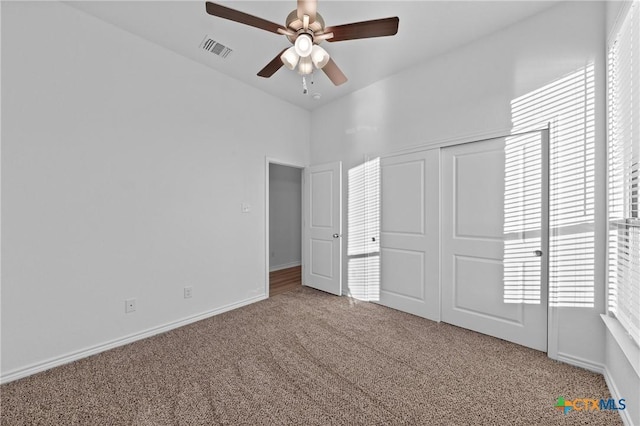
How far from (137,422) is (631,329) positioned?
2.98 m

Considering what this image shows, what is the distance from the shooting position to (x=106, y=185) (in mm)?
2340

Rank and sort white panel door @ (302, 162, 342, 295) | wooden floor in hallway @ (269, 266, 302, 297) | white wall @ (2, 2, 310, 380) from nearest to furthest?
white wall @ (2, 2, 310, 380) < white panel door @ (302, 162, 342, 295) < wooden floor in hallway @ (269, 266, 302, 297)

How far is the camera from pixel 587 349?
204 cm

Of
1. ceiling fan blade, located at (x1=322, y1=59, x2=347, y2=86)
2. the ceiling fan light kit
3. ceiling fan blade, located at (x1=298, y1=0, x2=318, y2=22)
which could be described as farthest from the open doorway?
ceiling fan blade, located at (x1=298, y1=0, x2=318, y2=22)

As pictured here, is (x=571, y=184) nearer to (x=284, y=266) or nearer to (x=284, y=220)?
(x=284, y=220)

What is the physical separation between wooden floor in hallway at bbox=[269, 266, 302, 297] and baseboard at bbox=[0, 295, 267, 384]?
0.91 m

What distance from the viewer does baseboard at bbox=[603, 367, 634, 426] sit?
1.49 meters

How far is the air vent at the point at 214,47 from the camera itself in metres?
2.62

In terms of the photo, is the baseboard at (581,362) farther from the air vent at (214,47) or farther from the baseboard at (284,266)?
the baseboard at (284,266)

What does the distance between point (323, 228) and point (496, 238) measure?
7.49 feet

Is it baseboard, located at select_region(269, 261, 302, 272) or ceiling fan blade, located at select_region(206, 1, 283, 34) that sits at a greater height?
ceiling fan blade, located at select_region(206, 1, 283, 34)

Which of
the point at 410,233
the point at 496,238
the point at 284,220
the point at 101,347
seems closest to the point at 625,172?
the point at 496,238

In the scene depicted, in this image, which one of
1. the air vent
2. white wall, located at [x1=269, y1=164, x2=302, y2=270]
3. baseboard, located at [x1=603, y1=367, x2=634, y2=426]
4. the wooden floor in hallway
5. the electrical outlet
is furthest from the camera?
white wall, located at [x1=269, y1=164, x2=302, y2=270]

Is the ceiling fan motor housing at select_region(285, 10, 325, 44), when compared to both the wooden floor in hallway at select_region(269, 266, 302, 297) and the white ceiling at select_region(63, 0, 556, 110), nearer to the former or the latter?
the white ceiling at select_region(63, 0, 556, 110)
